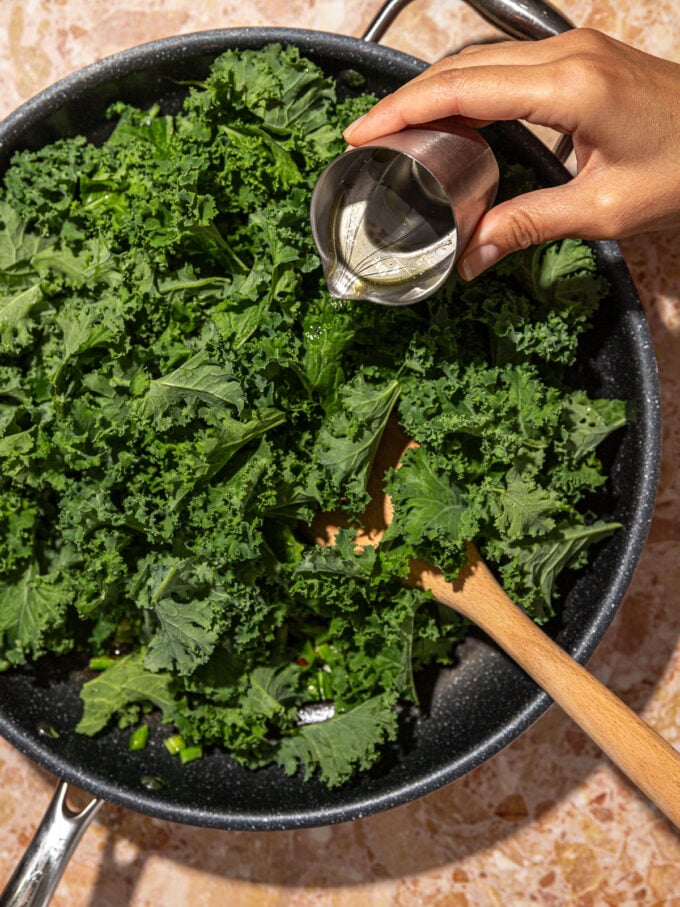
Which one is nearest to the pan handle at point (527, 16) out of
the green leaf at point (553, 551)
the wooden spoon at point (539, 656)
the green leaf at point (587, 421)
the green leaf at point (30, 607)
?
the green leaf at point (587, 421)

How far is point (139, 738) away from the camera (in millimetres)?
2318

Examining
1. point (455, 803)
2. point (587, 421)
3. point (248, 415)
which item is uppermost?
point (248, 415)

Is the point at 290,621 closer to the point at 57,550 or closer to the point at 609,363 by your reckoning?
the point at 57,550

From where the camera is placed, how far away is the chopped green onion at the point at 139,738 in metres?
2.31

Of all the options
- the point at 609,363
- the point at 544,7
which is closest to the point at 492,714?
the point at 609,363

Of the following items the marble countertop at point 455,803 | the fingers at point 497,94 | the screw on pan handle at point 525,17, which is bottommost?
the marble countertop at point 455,803

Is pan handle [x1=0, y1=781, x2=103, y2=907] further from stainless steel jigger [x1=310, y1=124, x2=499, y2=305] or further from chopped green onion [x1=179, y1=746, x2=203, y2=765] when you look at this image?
stainless steel jigger [x1=310, y1=124, x2=499, y2=305]

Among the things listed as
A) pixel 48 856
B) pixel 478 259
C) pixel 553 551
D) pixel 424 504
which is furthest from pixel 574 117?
pixel 48 856

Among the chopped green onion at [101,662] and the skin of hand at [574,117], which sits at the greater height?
the skin of hand at [574,117]

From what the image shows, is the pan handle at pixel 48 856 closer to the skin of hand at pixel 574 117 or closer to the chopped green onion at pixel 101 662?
the chopped green onion at pixel 101 662

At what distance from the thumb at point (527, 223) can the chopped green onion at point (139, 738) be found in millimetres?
1481

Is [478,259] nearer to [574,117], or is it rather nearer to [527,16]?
[574,117]

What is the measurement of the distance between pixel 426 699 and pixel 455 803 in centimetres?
45

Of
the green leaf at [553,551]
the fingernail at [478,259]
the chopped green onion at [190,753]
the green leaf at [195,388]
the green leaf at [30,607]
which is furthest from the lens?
the chopped green onion at [190,753]
